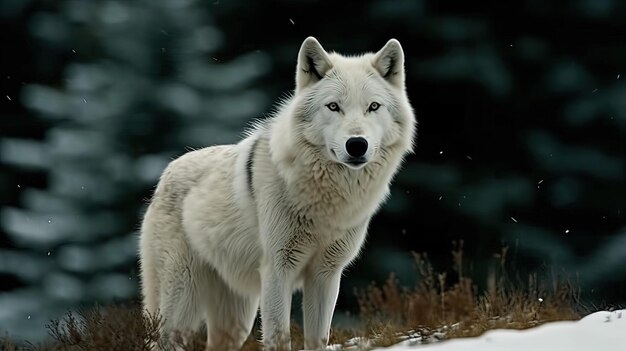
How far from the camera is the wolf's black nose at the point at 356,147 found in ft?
17.4

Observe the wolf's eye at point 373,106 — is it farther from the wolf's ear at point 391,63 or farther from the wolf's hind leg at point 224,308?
the wolf's hind leg at point 224,308

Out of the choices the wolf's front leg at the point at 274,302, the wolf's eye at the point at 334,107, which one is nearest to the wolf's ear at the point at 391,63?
the wolf's eye at the point at 334,107

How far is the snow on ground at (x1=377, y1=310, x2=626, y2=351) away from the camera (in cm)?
423

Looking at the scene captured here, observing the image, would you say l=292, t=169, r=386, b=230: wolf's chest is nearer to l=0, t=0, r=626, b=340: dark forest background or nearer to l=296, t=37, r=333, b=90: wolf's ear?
l=296, t=37, r=333, b=90: wolf's ear

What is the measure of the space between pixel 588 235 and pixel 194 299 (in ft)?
24.7

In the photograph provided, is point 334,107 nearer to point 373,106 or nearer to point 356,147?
point 373,106

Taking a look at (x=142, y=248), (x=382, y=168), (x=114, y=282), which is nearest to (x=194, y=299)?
(x=142, y=248)

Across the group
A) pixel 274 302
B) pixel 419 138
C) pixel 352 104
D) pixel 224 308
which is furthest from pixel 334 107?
pixel 419 138

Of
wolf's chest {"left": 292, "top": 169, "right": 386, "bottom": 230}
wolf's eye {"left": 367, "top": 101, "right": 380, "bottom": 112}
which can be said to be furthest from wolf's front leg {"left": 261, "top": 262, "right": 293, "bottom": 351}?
wolf's eye {"left": 367, "top": 101, "right": 380, "bottom": 112}

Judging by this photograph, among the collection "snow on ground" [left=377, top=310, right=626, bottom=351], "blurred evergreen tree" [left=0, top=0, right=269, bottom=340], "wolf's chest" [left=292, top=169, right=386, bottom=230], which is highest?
"wolf's chest" [left=292, top=169, right=386, bottom=230]

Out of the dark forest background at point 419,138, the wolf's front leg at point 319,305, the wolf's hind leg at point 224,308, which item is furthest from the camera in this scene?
the dark forest background at point 419,138

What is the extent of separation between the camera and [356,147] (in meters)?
5.32

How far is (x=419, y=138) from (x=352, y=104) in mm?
7177

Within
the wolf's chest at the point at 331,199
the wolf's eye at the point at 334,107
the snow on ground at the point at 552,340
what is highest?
the wolf's eye at the point at 334,107
